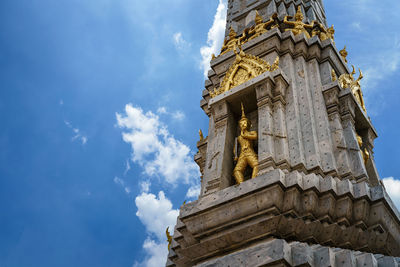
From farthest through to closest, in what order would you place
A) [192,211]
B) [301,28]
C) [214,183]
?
1. [301,28]
2. [214,183]
3. [192,211]

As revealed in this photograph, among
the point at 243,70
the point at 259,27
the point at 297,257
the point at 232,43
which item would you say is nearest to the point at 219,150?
the point at 243,70

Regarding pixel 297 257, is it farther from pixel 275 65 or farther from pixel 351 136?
pixel 275 65

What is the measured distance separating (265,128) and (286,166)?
1772mm

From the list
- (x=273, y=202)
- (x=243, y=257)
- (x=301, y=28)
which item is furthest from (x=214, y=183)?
(x=301, y=28)

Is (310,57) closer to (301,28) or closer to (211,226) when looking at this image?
(301,28)

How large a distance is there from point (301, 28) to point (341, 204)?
9.51 m

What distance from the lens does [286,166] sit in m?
13.5

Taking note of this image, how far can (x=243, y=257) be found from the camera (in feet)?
35.7

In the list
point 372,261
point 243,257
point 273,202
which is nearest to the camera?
point 372,261

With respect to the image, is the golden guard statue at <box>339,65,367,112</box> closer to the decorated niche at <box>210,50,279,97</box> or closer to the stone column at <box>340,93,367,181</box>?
the stone column at <box>340,93,367,181</box>

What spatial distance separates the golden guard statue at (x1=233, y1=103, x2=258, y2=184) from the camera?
46.7 ft

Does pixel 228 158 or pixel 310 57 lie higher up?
pixel 310 57

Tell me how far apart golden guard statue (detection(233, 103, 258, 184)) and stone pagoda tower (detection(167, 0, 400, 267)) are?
0.11 ft

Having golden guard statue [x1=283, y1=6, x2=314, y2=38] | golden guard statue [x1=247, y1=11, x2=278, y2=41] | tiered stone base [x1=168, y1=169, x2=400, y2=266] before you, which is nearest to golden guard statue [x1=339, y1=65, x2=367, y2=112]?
golden guard statue [x1=283, y1=6, x2=314, y2=38]
